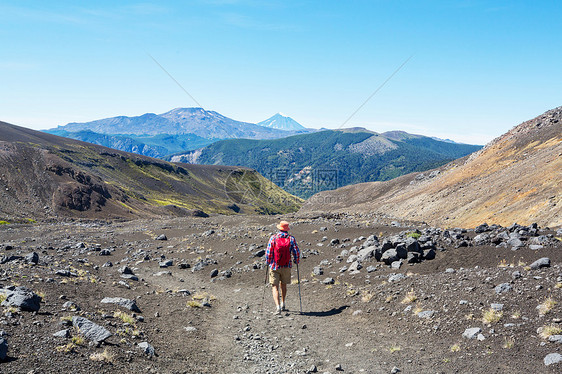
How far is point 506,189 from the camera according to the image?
3019cm

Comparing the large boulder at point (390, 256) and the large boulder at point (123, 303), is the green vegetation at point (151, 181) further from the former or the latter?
the large boulder at point (390, 256)

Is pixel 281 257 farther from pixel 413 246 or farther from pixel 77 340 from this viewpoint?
pixel 77 340

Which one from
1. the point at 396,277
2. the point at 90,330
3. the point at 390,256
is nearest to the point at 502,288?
the point at 396,277

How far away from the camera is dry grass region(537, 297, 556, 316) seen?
7653mm

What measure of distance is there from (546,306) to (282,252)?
6986 mm

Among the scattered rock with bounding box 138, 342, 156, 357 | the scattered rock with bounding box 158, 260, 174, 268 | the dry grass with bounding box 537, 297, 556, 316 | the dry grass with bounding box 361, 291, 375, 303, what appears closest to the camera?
the scattered rock with bounding box 138, 342, 156, 357

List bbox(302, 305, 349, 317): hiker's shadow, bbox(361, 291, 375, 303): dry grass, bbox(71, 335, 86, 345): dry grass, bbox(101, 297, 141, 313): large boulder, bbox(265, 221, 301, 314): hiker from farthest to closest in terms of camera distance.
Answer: bbox(265, 221, 301, 314): hiker → bbox(361, 291, 375, 303): dry grass → bbox(302, 305, 349, 317): hiker's shadow → bbox(101, 297, 141, 313): large boulder → bbox(71, 335, 86, 345): dry grass

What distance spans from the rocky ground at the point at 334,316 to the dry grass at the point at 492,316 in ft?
0.08

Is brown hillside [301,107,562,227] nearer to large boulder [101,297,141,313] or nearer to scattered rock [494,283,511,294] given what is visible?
scattered rock [494,283,511,294]

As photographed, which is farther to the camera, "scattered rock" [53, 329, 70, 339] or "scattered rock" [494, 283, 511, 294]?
"scattered rock" [494, 283, 511, 294]

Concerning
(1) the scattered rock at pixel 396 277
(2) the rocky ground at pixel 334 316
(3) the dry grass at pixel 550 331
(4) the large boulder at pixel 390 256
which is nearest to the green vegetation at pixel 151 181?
(2) the rocky ground at pixel 334 316

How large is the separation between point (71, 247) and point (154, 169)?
157m

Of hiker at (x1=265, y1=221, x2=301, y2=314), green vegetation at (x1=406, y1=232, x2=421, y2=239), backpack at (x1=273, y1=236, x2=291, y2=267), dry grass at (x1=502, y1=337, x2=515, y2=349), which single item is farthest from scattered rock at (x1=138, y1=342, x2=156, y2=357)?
green vegetation at (x1=406, y1=232, x2=421, y2=239)

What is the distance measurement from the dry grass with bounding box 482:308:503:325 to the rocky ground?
25 millimetres
